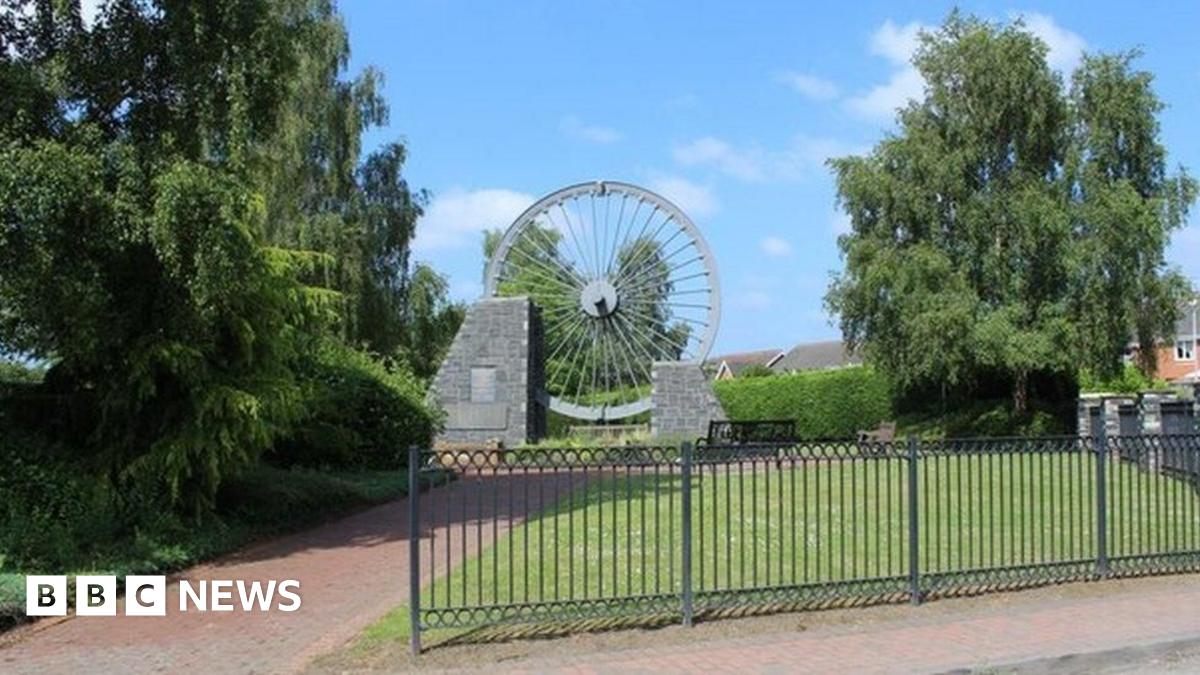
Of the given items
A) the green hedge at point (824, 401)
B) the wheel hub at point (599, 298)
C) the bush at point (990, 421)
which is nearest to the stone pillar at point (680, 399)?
the wheel hub at point (599, 298)

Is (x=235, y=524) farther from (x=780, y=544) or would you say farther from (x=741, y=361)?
(x=741, y=361)

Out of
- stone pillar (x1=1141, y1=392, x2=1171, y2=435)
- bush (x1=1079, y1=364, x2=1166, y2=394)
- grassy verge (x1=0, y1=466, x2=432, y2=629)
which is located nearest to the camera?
grassy verge (x1=0, y1=466, x2=432, y2=629)

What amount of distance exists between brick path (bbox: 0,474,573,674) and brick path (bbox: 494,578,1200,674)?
1.55 metres

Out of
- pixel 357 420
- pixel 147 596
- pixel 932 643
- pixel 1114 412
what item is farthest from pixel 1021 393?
pixel 147 596

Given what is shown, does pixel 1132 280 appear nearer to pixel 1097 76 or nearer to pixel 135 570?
pixel 1097 76

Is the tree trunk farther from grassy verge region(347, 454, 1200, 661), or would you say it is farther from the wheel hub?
grassy verge region(347, 454, 1200, 661)

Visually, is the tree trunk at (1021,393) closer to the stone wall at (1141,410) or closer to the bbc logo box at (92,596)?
the stone wall at (1141,410)

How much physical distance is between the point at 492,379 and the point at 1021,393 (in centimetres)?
1444

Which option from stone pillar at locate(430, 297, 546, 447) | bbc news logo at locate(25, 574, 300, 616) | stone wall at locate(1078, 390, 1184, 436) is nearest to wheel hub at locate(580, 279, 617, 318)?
stone pillar at locate(430, 297, 546, 447)

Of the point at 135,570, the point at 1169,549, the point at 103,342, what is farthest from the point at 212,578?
the point at 1169,549

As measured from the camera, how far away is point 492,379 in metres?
31.2

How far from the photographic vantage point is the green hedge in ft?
126

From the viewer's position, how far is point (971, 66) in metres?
28.8

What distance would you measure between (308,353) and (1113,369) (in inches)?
850
